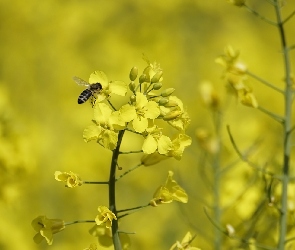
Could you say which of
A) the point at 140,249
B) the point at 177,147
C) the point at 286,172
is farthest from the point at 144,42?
the point at 177,147

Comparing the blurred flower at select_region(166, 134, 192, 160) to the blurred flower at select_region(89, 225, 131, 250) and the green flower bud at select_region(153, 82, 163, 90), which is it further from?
the blurred flower at select_region(89, 225, 131, 250)

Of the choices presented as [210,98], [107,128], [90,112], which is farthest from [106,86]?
[90,112]

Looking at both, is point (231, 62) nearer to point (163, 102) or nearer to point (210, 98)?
point (210, 98)

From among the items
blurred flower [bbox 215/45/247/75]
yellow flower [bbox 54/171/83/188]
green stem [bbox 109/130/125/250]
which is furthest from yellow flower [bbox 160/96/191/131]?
blurred flower [bbox 215/45/247/75]

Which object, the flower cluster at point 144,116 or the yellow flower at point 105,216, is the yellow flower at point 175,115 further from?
the yellow flower at point 105,216

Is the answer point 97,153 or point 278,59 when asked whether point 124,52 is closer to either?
point 97,153
